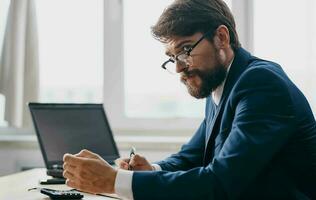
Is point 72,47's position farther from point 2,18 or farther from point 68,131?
point 68,131

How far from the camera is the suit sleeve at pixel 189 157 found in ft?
6.45

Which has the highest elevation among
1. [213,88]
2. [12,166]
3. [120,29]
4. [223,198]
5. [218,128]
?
[120,29]

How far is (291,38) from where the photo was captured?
2.96m

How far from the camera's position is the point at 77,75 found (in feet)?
10.6

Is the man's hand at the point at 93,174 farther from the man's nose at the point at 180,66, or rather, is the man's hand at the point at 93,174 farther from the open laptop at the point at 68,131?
the open laptop at the point at 68,131

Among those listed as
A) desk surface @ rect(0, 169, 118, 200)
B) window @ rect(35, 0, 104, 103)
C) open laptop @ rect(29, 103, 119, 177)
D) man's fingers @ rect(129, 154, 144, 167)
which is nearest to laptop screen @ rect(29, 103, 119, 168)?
open laptop @ rect(29, 103, 119, 177)

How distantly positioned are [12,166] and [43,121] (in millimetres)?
1046

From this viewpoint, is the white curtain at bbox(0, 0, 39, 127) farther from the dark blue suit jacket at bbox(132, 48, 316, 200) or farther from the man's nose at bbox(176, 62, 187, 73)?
the dark blue suit jacket at bbox(132, 48, 316, 200)

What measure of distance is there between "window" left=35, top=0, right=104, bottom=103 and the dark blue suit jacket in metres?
1.80

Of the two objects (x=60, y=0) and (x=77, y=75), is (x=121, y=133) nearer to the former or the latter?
(x=77, y=75)

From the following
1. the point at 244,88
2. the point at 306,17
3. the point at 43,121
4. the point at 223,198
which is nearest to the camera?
the point at 223,198

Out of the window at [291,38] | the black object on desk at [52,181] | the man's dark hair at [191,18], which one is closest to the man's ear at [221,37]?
the man's dark hair at [191,18]

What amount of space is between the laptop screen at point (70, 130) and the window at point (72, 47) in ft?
3.18

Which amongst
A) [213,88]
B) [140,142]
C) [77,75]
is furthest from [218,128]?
[77,75]
